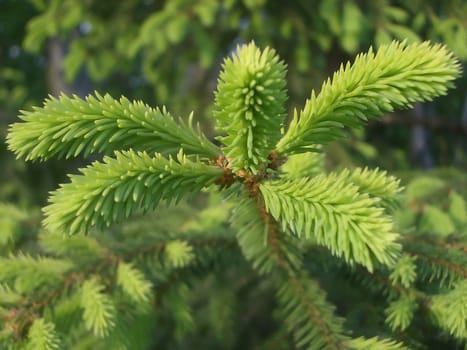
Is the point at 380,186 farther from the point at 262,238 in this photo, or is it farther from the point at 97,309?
the point at 97,309

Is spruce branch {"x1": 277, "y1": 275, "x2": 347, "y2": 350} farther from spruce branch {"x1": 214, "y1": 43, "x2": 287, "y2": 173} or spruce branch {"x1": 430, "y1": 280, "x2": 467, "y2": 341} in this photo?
spruce branch {"x1": 214, "y1": 43, "x2": 287, "y2": 173}

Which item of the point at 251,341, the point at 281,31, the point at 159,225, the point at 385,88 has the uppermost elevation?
the point at 281,31

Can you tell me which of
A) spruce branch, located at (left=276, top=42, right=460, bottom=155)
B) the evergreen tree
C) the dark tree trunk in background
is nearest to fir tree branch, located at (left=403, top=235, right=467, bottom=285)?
the evergreen tree

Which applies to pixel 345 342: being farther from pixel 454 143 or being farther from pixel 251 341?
pixel 454 143

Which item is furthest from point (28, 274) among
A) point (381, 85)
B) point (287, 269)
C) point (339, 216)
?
point (381, 85)

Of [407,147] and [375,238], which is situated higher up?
[407,147]

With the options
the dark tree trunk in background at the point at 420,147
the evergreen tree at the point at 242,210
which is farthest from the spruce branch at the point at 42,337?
the dark tree trunk in background at the point at 420,147

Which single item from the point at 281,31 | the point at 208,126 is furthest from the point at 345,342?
the point at 208,126
